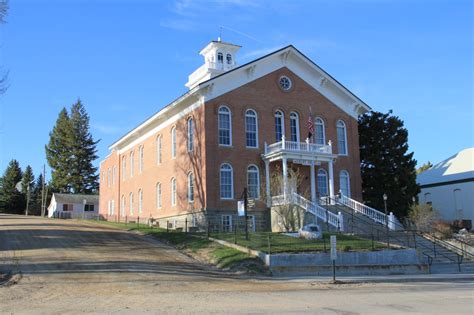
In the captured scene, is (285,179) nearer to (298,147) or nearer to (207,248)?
(298,147)

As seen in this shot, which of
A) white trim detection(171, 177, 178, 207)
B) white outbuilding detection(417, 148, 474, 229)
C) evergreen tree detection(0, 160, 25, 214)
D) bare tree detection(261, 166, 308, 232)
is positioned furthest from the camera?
evergreen tree detection(0, 160, 25, 214)

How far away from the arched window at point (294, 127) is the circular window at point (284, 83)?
1959 millimetres

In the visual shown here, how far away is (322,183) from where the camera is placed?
3862cm

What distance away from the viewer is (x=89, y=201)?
78688 mm

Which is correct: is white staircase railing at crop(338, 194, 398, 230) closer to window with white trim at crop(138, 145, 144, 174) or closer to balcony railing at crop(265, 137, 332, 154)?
balcony railing at crop(265, 137, 332, 154)

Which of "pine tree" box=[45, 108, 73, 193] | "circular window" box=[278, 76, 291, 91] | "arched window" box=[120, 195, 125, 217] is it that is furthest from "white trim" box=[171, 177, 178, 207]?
"pine tree" box=[45, 108, 73, 193]

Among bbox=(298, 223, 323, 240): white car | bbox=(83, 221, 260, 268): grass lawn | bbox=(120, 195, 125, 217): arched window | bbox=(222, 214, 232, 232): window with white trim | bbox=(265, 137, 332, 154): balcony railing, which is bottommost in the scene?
bbox=(83, 221, 260, 268): grass lawn

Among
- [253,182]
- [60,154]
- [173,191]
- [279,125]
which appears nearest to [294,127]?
[279,125]

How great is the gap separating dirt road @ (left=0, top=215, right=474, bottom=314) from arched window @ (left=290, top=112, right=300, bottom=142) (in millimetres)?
15939

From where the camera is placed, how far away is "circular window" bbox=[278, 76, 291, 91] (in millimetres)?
38844

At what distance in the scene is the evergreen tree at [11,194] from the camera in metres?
91.3

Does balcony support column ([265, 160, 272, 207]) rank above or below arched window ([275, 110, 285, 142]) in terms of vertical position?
below

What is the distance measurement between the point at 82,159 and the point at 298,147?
64065mm

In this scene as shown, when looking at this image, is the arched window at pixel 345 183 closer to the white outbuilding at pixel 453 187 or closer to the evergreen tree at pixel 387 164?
the evergreen tree at pixel 387 164
